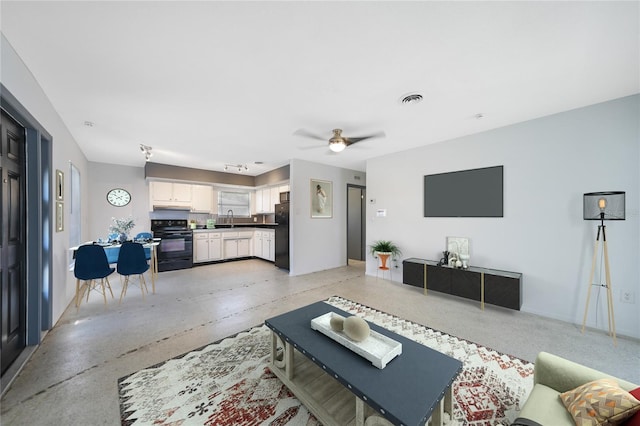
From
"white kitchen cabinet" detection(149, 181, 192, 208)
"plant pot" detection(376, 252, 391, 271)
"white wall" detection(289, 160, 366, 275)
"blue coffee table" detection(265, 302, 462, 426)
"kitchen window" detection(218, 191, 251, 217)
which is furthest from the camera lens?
"kitchen window" detection(218, 191, 251, 217)

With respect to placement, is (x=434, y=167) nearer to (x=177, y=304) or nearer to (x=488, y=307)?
(x=488, y=307)

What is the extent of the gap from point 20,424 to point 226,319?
63.1 inches

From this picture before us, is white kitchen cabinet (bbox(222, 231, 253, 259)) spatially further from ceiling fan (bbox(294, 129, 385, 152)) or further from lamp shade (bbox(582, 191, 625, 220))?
lamp shade (bbox(582, 191, 625, 220))

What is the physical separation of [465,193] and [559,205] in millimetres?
1055

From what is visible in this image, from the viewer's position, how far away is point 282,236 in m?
5.41

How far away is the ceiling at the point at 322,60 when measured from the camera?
1438 mm

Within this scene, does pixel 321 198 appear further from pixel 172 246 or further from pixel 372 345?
pixel 372 345

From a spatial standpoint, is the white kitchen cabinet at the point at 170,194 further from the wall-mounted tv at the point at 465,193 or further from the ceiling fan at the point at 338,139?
the wall-mounted tv at the point at 465,193

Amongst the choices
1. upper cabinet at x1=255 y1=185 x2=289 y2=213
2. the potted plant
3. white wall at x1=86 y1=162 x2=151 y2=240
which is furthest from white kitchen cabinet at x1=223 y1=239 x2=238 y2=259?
the potted plant

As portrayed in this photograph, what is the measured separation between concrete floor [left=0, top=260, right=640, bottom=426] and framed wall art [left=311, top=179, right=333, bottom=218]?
169 cm

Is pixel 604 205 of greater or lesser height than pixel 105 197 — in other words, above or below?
below

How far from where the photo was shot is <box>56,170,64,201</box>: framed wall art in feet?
9.43

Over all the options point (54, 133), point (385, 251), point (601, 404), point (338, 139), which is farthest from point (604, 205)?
point (54, 133)

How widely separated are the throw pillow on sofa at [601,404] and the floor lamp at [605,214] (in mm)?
2045
